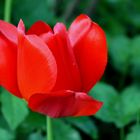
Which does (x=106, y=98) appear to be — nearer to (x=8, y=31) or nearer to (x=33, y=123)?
(x=33, y=123)

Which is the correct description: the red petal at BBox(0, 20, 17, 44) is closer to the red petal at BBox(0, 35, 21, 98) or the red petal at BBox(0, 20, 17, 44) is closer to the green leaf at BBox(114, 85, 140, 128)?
the red petal at BBox(0, 35, 21, 98)

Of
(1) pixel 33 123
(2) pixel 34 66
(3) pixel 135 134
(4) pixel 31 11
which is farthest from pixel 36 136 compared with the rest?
(4) pixel 31 11

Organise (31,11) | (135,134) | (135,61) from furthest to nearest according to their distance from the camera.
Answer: (31,11) → (135,61) → (135,134)

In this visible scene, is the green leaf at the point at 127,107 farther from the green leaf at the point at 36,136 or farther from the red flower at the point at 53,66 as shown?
the red flower at the point at 53,66

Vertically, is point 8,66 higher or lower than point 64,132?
higher

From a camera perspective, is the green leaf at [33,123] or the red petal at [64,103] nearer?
the red petal at [64,103]

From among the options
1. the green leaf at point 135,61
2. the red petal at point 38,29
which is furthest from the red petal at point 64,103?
the green leaf at point 135,61
